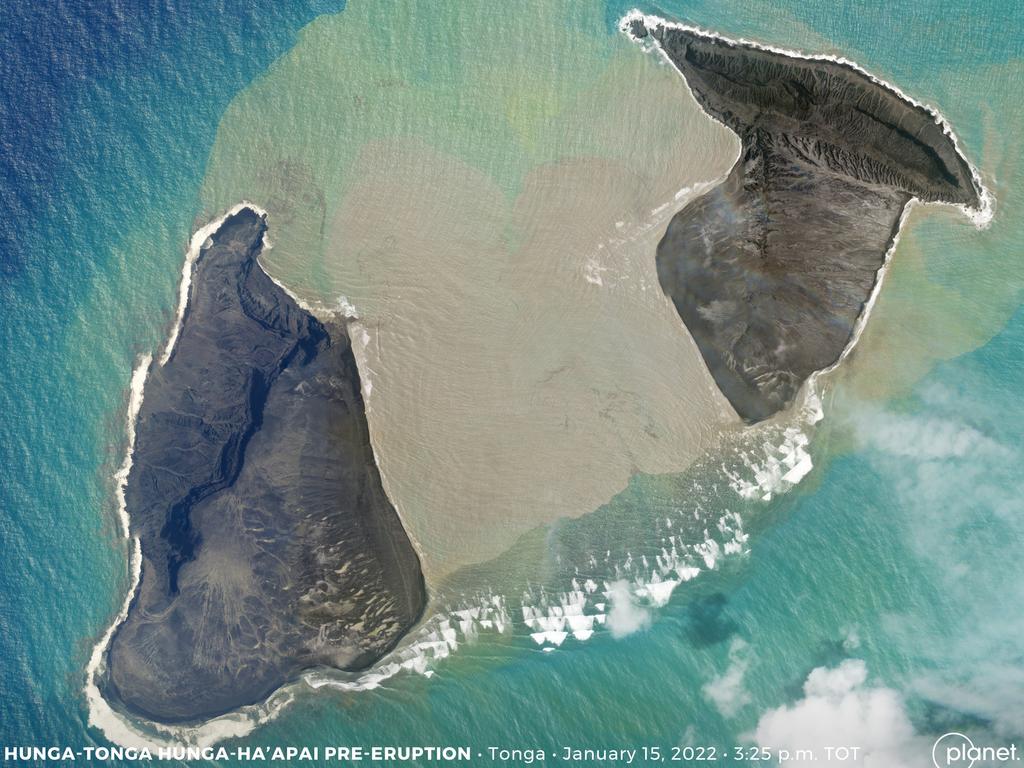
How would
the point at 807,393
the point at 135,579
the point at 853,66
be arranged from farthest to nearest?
the point at 135,579, the point at 853,66, the point at 807,393

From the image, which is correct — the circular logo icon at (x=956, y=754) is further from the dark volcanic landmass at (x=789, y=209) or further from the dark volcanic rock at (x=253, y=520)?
the dark volcanic rock at (x=253, y=520)

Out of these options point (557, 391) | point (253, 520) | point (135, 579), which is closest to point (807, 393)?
point (557, 391)

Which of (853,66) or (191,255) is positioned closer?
(853,66)

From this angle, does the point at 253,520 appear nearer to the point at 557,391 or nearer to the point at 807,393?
the point at 557,391

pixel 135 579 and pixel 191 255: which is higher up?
pixel 191 255

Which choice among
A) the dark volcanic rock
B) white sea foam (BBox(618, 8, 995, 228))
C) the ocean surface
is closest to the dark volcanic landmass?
white sea foam (BBox(618, 8, 995, 228))

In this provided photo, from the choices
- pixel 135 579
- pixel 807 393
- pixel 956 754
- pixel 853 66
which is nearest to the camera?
pixel 956 754

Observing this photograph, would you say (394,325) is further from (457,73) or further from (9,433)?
(9,433)

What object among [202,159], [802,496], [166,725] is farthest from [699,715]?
[202,159]
